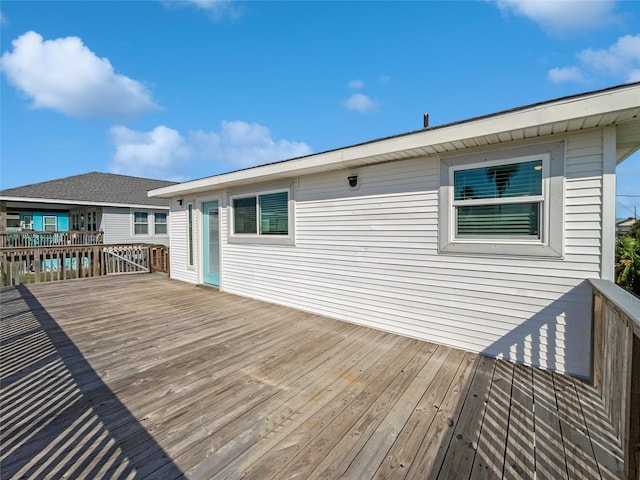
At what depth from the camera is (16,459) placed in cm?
170

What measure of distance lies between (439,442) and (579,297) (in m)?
2.10

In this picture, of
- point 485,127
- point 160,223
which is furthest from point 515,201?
point 160,223

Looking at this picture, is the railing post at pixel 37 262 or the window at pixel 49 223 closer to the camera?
the railing post at pixel 37 262

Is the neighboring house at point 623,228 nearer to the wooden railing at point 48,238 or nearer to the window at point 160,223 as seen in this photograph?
the window at point 160,223

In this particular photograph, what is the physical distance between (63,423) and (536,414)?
3.49 meters

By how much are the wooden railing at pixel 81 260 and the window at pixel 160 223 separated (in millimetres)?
4841

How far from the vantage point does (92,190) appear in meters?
13.2

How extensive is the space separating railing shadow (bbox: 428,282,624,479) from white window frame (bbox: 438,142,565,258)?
534mm

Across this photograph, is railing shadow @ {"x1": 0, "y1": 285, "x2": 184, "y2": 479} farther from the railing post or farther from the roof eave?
the railing post

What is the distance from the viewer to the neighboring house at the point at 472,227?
2.70m

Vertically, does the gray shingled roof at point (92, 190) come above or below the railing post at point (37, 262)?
above

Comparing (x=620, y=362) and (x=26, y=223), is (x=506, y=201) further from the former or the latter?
(x=26, y=223)

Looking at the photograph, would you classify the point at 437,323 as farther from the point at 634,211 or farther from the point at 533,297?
the point at 634,211

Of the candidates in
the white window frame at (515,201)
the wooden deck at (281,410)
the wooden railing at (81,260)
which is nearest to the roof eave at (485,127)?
the white window frame at (515,201)
